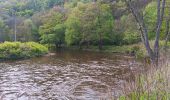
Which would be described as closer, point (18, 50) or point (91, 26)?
point (18, 50)

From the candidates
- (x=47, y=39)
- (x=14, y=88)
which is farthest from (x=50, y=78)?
(x=47, y=39)

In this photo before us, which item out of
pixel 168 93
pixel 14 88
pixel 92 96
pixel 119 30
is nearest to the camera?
pixel 168 93

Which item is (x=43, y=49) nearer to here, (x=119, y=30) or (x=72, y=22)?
(x=72, y=22)

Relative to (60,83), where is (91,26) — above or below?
above

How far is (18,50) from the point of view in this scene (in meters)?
29.6

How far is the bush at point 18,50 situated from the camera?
2894 cm

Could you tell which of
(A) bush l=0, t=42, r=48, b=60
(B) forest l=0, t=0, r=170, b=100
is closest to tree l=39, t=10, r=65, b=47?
(B) forest l=0, t=0, r=170, b=100

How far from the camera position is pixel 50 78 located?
17.5 metres

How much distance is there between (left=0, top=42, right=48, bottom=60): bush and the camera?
94.9 feet

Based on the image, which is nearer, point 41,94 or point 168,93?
point 168,93

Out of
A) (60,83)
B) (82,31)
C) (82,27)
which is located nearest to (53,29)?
(82,31)

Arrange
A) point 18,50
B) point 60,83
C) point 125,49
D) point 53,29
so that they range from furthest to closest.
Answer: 1. point 53,29
2. point 125,49
3. point 18,50
4. point 60,83

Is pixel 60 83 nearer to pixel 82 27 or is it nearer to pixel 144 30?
pixel 144 30

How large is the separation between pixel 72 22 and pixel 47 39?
5.69 metres
